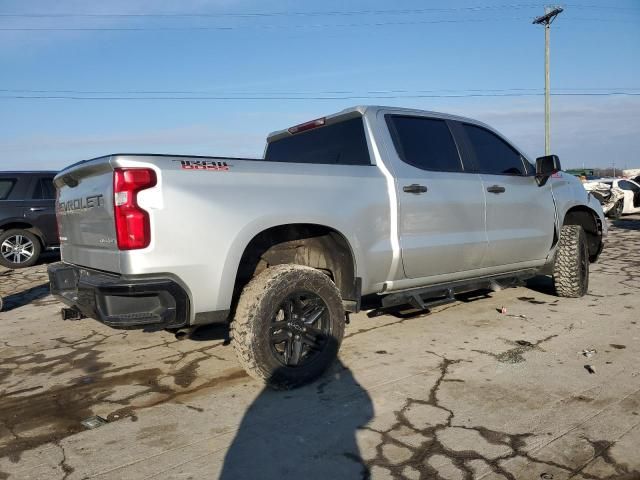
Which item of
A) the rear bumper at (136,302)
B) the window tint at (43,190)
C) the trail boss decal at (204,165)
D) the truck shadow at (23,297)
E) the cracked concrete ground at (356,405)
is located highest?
the window tint at (43,190)

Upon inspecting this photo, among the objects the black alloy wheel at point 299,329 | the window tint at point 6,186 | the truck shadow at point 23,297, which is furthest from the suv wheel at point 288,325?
the window tint at point 6,186

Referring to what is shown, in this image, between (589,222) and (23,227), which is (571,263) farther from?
(23,227)

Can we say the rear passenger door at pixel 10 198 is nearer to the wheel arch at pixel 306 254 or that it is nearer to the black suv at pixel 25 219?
the black suv at pixel 25 219

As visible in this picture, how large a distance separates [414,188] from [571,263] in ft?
8.80

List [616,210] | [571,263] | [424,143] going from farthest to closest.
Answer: [616,210], [571,263], [424,143]

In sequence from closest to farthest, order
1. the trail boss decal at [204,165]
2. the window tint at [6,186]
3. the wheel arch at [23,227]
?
the trail boss decal at [204,165] < the wheel arch at [23,227] < the window tint at [6,186]

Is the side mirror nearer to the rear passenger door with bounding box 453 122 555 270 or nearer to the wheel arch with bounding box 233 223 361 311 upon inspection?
the rear passenger door with bounding box 453 122 555 270

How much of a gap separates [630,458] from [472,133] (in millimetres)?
3232

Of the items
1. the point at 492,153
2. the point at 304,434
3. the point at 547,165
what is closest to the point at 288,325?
the point at 304,434

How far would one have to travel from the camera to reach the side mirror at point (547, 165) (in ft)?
16.9

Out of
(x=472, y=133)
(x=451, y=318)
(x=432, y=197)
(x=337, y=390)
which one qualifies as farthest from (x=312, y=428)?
(x=472, y=133)

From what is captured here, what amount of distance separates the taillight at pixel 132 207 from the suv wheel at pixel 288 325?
82cm

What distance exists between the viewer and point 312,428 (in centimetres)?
301

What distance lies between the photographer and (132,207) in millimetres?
2959
